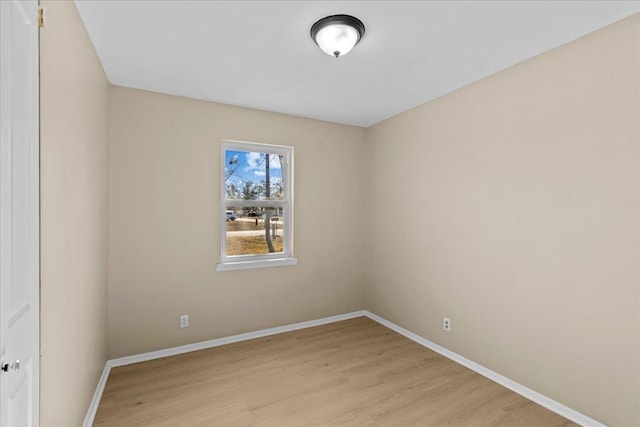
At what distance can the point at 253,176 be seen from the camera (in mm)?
3574

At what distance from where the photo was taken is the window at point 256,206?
11.2 ft

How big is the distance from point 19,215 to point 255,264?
2.48 m

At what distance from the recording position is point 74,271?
67.5 inches

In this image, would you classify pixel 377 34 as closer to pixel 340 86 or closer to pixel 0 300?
pixel 340 86

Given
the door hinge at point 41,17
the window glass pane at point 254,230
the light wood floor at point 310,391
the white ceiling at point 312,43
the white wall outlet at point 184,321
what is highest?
the white ceiling at point 312,43

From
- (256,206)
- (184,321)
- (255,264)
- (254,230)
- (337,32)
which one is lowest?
(184,321)

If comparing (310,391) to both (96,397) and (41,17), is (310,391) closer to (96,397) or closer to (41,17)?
(96,397)

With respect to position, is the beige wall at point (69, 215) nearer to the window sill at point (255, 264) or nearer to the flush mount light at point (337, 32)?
the window sill at point (255, 264)

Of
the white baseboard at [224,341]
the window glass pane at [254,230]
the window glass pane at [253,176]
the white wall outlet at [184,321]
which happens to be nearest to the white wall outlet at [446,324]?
the white baseboard at [224,341]

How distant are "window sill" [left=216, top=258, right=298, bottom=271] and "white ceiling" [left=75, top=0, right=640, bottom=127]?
67.4 inches

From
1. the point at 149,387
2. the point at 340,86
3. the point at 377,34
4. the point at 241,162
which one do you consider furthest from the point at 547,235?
the point at 149,387

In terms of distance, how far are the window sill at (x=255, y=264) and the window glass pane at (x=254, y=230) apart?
135 mm

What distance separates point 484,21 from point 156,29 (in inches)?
80.4

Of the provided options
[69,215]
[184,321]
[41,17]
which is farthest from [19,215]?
[184,321]
